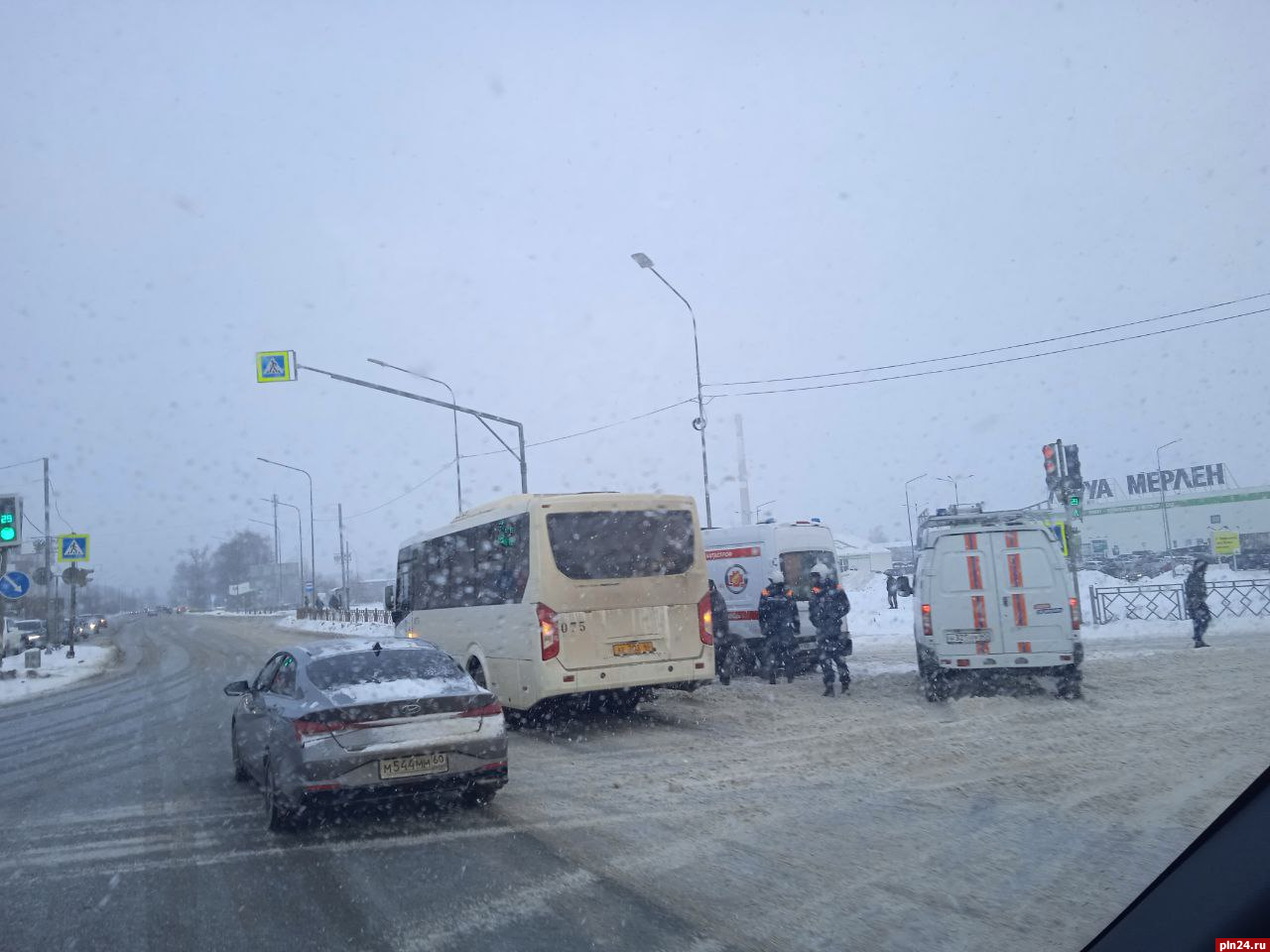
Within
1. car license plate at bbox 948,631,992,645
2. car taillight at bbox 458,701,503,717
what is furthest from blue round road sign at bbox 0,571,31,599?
car license plate at bbox 948,631,992,645

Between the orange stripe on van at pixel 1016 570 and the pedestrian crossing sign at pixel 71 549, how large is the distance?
29418 mm

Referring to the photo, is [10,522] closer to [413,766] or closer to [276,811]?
[276,811]

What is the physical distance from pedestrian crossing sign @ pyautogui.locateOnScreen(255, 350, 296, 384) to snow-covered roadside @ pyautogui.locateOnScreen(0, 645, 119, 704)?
967 cm

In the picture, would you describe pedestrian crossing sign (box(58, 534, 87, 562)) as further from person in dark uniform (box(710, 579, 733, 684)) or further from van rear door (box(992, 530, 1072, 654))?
van rear door (box(992, 530, 1072, 654))

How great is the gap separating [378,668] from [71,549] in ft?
92.4

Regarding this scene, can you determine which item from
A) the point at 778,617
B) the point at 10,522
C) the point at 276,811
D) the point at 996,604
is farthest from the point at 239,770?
the point at 10,522

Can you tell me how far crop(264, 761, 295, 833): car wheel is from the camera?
7.01 meters

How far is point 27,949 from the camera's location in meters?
4.88

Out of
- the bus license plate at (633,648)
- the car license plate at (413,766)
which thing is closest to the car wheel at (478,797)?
the car license plate at (413,766)

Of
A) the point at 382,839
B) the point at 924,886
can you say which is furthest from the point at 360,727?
the point at 924,886

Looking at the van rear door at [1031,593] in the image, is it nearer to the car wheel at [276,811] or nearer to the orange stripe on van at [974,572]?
the orange stripe on van at [974,572]

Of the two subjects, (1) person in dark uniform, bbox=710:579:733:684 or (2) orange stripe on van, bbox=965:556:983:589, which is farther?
(1) person in dark uniform, bbox=710:579:733:684

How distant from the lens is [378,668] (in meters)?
7.86

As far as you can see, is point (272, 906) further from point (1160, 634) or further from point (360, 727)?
point (1160, 634)
